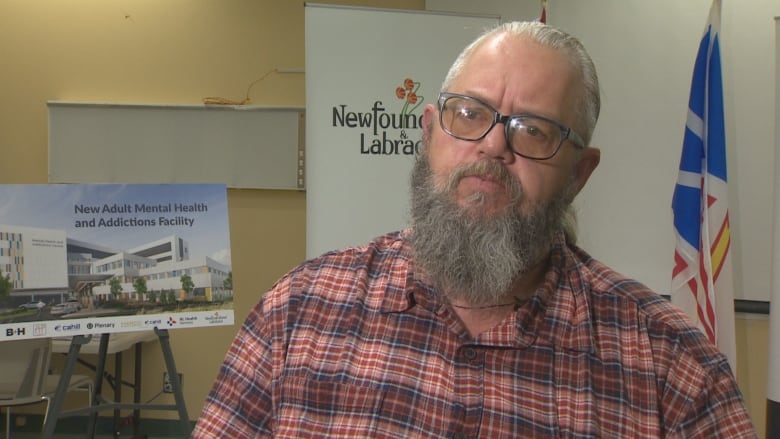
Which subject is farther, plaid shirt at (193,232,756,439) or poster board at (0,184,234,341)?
poster board at (0,184,234,341)

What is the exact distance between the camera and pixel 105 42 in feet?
14.5

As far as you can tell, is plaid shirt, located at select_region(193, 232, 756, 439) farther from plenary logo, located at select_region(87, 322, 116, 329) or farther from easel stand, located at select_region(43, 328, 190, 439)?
plenary logo, located at select_region(87, 322, 116, 329)

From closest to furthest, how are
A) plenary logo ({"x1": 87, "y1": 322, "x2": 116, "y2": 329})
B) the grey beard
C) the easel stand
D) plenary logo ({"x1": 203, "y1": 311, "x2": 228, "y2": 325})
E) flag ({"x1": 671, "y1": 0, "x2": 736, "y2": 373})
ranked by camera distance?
the grey beard, the easel stand, plenary logo ({"x1": 87, "y1": 322, "x2": 116, "y2": 329}), plenary logo ({"x1": 203, "y1": 311, "x2": 228, "y2": 325}), flag ({"x1": 671, "y1": 0, "x2": 736, "y2": 373})

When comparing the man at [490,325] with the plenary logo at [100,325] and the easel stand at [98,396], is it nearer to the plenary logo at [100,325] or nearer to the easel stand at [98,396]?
the easel stand at [98,396]

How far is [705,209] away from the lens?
3.02 meters

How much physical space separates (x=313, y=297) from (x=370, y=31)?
82.2 inches

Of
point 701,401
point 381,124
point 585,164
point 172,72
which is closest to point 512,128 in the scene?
point 585,164

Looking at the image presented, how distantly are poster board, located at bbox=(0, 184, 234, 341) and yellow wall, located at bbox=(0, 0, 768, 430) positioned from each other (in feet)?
5.02

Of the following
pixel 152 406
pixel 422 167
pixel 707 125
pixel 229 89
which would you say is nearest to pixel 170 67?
pixel 229 89

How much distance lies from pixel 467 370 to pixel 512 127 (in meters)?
0.42

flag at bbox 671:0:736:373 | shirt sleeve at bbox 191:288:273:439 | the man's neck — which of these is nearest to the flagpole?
flag at bbox 671:0:736:373

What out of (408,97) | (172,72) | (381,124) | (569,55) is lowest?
(569,55)

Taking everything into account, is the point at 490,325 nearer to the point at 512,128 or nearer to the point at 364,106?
the point at 512,128

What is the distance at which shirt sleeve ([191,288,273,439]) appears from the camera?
1.16 metres
